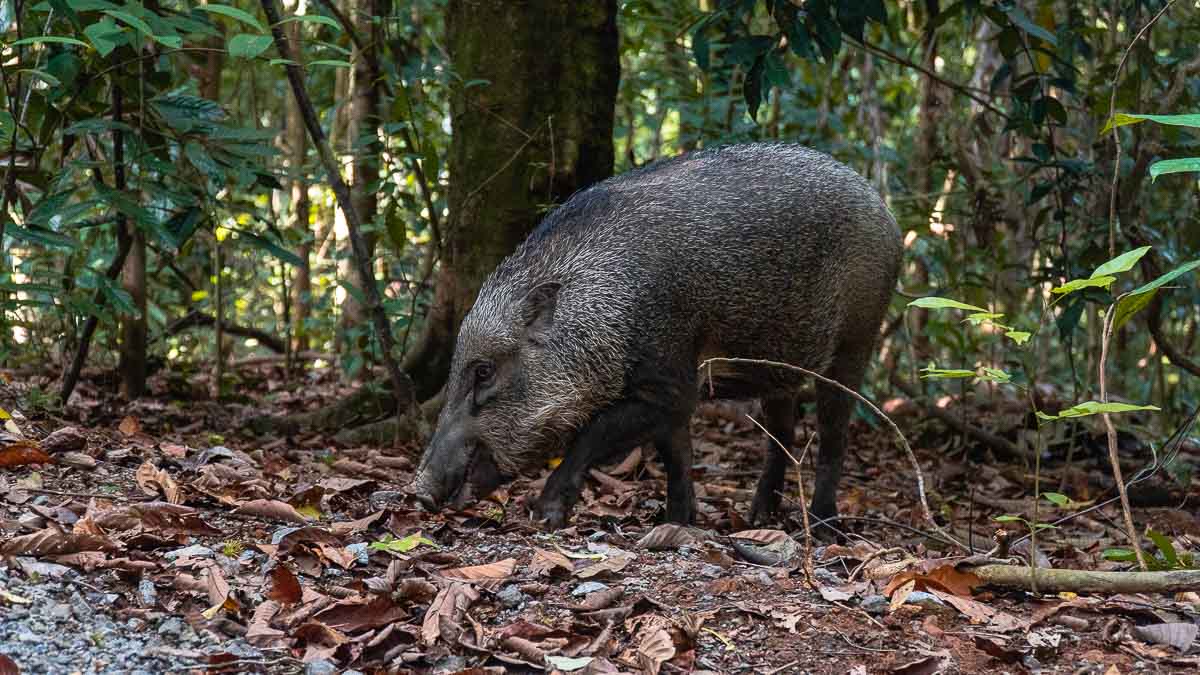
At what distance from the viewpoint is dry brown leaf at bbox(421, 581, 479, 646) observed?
3.25 metres

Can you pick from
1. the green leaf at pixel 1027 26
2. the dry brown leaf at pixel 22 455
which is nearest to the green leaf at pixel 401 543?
the dry brown leaf at pixel 22 455

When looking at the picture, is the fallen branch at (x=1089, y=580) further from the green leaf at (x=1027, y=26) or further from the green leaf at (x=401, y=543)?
the green leaf at (x=1027, y=26)

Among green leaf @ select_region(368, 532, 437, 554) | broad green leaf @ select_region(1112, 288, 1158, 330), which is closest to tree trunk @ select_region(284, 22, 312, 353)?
green leaf @ select_region(368, 532, 437, 554)

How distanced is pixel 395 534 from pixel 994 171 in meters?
5.35

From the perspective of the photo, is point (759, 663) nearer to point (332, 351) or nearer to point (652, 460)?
point (652, 460)

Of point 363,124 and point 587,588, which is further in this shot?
point 363,124

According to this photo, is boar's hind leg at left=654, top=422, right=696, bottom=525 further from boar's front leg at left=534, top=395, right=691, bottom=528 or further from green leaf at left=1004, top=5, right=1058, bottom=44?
green leaf at left=1004, top=5, right=1058, bottom=44

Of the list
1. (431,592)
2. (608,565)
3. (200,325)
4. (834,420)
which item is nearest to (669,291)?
(834,420)

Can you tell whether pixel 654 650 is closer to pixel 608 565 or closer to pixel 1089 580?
pixel 608 565

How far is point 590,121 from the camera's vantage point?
6238mm

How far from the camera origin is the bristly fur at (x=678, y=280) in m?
5.04

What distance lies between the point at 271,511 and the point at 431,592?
0.99 m

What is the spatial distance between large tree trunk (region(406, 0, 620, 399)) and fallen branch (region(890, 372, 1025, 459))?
3056mm

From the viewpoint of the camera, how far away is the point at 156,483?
440cm
